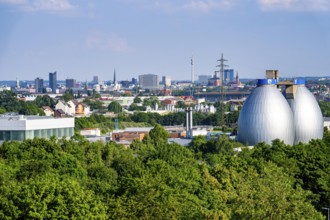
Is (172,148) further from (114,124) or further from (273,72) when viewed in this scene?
(114,124)

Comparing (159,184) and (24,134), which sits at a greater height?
(159,184)

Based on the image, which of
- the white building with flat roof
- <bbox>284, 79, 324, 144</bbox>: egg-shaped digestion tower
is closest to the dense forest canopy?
the white building with flat roof

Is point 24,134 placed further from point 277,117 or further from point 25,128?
point 277,117

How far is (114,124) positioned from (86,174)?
6758cm

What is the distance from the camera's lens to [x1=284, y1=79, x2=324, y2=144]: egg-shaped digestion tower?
68.2 m

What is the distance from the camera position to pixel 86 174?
40219 millimetres

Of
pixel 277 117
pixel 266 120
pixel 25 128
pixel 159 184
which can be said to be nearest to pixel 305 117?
pixel 277 117

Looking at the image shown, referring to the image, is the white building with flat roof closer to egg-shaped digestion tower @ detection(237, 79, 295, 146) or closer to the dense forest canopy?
the dense forest canopy

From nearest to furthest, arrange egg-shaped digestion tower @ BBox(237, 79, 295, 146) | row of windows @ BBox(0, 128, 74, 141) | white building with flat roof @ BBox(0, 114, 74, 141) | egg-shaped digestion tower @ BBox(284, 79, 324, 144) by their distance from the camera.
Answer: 1. white building with flat roof @ BBox(0, 114, 74, 141)
2. row of windows @ BBox(0, 128, 74, 141)
3. egg-shaped digestion tower @ BBox(237, 79, 295, 146)
4. egg-shaped digestion tower @ BBox(284, 79, 324, 144)

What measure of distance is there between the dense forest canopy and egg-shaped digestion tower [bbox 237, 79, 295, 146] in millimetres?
12555

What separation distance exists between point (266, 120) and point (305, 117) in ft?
11.4

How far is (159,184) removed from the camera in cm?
3122

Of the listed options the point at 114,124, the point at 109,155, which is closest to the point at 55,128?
the point at 109,155

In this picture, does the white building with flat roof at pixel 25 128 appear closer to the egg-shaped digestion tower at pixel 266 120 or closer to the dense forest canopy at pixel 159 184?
the dense forest canopy at pixel 159 184
